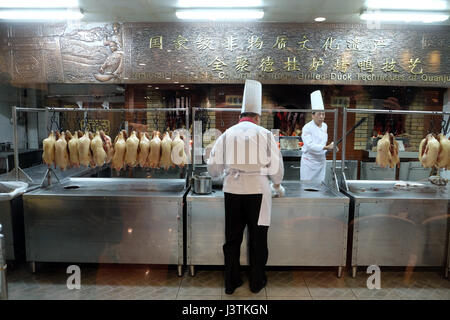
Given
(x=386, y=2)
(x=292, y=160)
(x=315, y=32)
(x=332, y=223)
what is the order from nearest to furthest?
(x=332, y=223)
(x=386, y=2)
(x=315, y=32)
(x=292, y=160)

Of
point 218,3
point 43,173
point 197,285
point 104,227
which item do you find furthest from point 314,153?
point 43,173

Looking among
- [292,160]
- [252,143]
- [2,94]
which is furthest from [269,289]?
[2,94]

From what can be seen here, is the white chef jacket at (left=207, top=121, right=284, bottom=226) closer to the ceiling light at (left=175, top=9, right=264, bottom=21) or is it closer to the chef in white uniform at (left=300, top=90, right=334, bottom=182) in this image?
the ceiling light at (left=175, top=9, right=264, bottom=21)

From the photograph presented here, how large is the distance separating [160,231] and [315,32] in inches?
121

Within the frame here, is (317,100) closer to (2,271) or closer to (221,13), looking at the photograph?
(221,13)

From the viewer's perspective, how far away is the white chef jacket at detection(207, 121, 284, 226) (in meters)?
2.63

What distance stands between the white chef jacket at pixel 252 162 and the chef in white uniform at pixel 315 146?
1.68 meters

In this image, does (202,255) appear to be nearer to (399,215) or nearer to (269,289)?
(269,289)

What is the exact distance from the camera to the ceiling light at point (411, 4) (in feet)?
10.4

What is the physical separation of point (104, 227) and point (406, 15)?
12.0 ft

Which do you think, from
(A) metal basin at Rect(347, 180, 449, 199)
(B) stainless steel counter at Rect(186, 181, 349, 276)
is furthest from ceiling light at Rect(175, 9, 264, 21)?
(A) metal basin at Rect(347, 180, 449, 199)

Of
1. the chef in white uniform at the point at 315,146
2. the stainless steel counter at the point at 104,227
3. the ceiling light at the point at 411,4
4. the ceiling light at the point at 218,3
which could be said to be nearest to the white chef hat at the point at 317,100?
the chef in white uniform at the point at 315,146

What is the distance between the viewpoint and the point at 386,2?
10.6 feet

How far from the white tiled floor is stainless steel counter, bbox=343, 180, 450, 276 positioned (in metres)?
0.17
